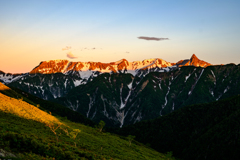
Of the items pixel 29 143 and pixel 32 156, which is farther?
pixel 29 143

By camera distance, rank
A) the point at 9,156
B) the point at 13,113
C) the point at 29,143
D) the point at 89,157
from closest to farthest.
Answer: the point at 9,156
the point at 29,143
the point at 89,157
the point at 13,113

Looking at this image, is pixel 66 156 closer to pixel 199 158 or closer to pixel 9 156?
pixel 9 156

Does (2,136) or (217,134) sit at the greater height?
(2,136)

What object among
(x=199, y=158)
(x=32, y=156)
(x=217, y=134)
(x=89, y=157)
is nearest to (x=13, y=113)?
(x=89, y=157)

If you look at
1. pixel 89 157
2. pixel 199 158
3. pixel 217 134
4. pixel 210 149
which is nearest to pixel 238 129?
pixel 217 134

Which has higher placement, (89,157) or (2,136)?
(2,136)

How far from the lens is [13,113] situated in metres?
95.0

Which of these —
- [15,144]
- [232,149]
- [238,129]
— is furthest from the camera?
[238,129]

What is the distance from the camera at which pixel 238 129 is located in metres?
185

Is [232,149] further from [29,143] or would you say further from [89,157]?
[29,143]

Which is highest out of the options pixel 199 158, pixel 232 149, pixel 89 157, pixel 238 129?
pixel 89 157

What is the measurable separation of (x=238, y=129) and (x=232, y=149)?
74.2 ft

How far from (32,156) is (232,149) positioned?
18786 centimetres

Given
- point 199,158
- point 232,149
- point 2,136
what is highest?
point 2,136
